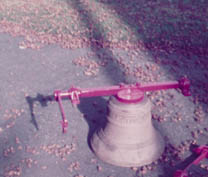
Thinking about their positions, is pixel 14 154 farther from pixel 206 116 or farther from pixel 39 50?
pixel 39 50

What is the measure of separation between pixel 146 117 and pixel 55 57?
177 inches

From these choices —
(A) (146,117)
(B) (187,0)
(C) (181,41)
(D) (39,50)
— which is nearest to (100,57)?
(D) (39,50)

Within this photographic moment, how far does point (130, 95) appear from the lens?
13.9ft

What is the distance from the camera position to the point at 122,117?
14.1 feet

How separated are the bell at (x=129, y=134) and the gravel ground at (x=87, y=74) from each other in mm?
168

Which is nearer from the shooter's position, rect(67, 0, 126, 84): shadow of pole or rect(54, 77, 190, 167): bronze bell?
rect(54, 77, 190, 167): bronze bell

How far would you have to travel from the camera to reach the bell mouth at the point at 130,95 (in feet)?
13.7

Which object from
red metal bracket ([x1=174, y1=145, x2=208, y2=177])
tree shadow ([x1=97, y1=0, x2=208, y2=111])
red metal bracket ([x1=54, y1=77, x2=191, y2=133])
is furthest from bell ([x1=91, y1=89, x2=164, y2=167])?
tree shadow ([x1=97, y1=0, x2=208, y2=111])

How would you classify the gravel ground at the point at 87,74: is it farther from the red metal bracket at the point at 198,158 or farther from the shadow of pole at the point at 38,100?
the red metal bracket at the point at 198,158

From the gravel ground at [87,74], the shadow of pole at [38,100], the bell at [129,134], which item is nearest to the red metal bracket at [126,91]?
the bell at [129,134]

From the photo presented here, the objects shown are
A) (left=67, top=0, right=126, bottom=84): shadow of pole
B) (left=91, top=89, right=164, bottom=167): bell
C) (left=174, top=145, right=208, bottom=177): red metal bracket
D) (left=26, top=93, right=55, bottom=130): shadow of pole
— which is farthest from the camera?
(left=67, top=0, right=126, bottom=84): shadow of pole

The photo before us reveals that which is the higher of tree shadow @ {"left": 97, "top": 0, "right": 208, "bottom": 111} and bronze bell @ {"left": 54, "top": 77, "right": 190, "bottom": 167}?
bronze bell @ {"left": 54, "top": 77, "right": 190, "bottom": 167}

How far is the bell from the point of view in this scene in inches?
167

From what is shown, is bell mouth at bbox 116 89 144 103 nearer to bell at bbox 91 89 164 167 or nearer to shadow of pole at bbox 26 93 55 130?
bell at bbox 91 89 164 167
